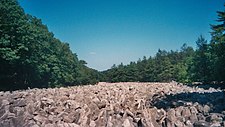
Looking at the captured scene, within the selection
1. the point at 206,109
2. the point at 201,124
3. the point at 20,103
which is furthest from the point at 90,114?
the point at 206,109

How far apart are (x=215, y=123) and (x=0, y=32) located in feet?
73.5

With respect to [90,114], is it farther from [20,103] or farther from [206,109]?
[206,109]

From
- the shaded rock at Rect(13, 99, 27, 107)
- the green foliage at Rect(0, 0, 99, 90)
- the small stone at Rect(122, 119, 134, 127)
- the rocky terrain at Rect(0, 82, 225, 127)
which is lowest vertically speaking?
the small stone at Rect(122, 119, 134, 127)

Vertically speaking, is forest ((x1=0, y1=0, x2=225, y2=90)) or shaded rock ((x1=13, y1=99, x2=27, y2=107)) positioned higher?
forest ((x1=0, y1=0, x2=225, y2=90))

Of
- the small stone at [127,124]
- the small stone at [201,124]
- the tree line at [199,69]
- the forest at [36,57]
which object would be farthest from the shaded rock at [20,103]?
the tree line at [199,69]

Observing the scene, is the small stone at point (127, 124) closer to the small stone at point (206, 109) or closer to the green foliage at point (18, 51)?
the small stone at point (206, 109)

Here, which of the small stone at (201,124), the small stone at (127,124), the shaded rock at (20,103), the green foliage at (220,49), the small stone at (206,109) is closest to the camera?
the small stone at (201,124)

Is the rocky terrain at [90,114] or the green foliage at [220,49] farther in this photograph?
the green foliage at [220,49]

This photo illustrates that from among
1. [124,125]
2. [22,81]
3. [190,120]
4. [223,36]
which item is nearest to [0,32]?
[22,81]

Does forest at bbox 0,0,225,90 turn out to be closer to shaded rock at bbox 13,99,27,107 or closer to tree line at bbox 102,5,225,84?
tree line at bbox 102,5,225,84

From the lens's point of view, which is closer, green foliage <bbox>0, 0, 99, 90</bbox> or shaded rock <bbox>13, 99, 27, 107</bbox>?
shaded rock <bbox>13, 99, 27, 107</bbox>

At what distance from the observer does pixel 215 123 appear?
35.0 ft

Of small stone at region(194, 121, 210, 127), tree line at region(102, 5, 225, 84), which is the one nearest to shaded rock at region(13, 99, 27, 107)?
small stone at region(194, 121, 210, 127)

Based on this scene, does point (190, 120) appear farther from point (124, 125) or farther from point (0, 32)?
point (0, 32)
